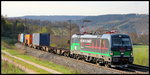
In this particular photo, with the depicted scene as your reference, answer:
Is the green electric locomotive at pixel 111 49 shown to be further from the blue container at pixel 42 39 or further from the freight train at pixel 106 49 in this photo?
the blue container at pixel 42 39

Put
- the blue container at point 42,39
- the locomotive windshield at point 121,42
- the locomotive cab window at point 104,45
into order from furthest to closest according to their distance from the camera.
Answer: the blue container at point 42,39 → the locomotive cab window at point 104,45 → the locomotive windshield at point 121,42

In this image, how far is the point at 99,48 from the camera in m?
26.8

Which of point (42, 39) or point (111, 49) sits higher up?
point (42, 39)

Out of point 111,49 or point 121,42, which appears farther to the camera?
point 121,42

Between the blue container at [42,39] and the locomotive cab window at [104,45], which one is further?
the blue container at [42,39]

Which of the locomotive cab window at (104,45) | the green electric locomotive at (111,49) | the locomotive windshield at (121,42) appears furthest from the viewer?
the locomotive cab window at (104,45)

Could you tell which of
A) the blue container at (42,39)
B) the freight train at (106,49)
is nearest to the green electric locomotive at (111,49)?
the freight train at (106,49)

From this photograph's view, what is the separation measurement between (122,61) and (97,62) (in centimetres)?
Answer: 380

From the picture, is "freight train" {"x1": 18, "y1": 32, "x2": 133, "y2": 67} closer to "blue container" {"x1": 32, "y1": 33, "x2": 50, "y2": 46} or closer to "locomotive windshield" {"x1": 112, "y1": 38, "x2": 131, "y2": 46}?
"locomotive windshield" {"x1": 112, "y1": 38, "x2": 131, "y2": 46}

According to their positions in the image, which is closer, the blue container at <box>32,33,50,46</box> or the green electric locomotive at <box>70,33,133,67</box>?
the green electric locomotive at <box>70,33,133,67</box>

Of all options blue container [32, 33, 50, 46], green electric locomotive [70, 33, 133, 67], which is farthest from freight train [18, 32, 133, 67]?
blue container [32, 33, 50, 46]

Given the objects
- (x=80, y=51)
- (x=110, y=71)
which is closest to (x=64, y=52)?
(x=80, y=51)

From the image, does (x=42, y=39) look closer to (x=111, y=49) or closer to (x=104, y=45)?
(x=104, y=45)

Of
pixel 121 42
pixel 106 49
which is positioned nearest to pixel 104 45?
pixel 106 49
